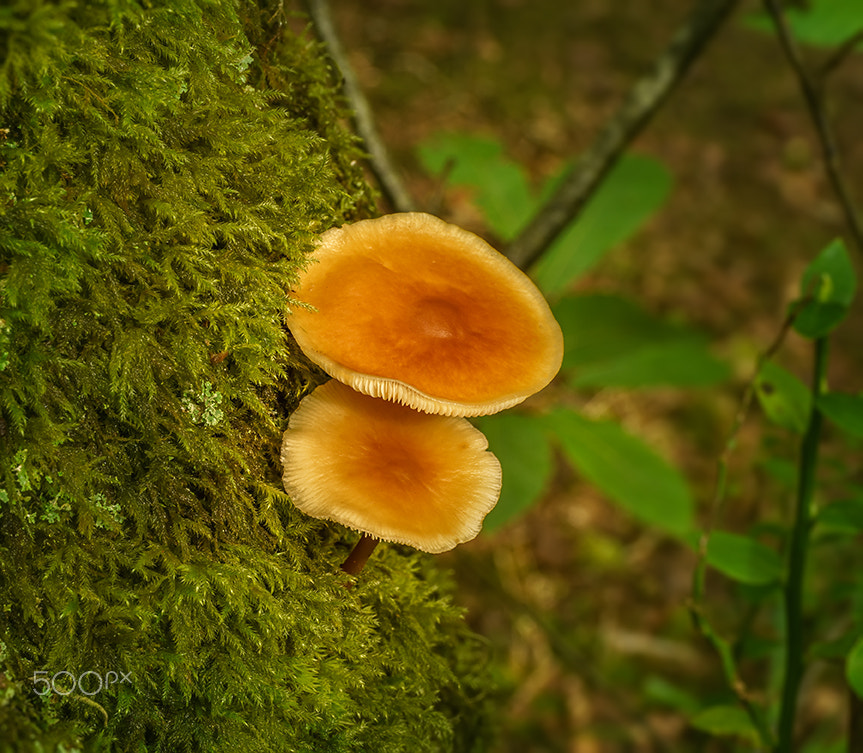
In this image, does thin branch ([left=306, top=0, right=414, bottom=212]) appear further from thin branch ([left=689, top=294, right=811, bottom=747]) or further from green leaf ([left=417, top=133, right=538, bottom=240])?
green leaf ([left=417, top=133, right=538, bottom=240])

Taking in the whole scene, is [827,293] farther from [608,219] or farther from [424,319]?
[608,219]

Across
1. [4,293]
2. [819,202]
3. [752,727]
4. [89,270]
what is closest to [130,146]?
[89,270]

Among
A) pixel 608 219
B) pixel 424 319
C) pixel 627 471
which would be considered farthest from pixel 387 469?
pixel 608 219

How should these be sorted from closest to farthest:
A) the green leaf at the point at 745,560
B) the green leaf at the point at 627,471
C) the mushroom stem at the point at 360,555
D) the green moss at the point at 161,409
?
the green moss at the point at 161,409 → the mushroom stem at the point at 360,555 → the green leaf at the point at 745,560 → the green leaf at the point at 627,471

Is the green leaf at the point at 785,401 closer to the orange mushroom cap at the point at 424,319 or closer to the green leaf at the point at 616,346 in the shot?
the orange mushroom cap at the point at 424,319

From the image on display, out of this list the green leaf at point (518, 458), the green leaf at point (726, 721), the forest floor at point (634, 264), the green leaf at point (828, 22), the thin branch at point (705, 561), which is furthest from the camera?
the forest floor at point (634, 264)

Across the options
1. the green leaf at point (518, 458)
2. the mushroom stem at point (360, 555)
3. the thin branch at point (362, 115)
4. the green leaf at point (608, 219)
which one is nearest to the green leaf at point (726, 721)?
the green leaf at point (518, 458)

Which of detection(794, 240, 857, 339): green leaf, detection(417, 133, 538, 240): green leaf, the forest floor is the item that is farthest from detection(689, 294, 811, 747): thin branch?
detection(417, 133, 538, 240): green leaf
